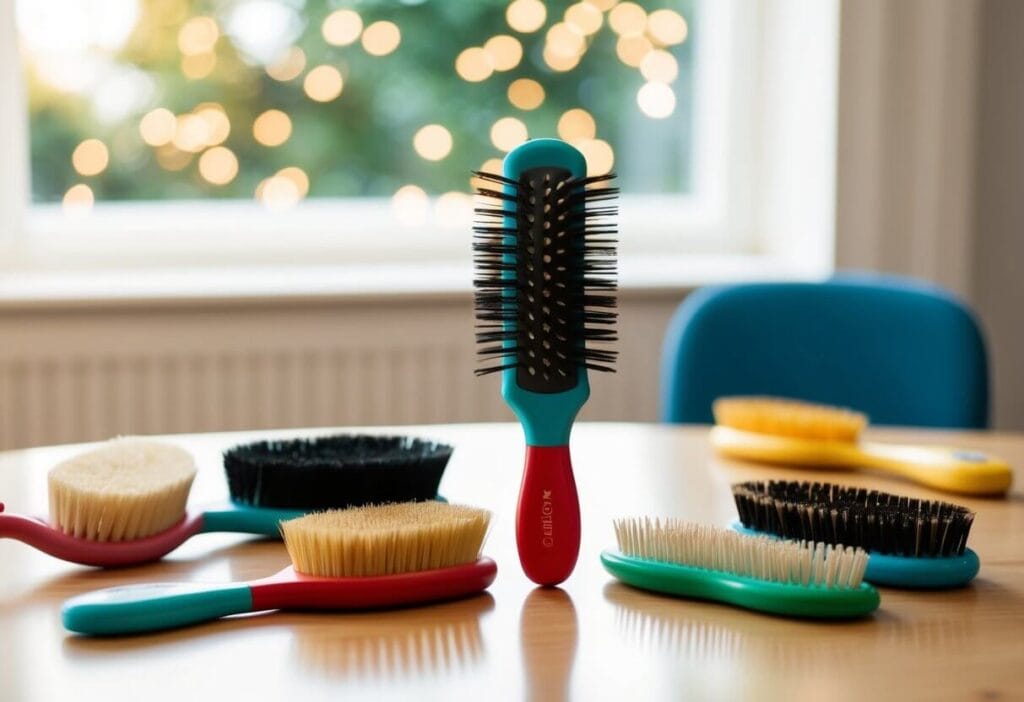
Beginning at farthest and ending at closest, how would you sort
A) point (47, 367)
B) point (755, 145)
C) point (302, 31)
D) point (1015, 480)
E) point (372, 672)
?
point (755, 145), point (302, 31), point (47, 367), point (1015, 480), point (372, 672)

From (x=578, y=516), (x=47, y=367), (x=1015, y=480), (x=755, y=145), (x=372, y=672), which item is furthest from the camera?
(x=755, y=145)

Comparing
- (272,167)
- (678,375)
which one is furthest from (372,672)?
(272,167)

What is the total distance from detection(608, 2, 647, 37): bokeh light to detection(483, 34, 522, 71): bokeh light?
17 cm

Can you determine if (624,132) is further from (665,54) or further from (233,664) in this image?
(233,664)

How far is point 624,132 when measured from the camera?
2260mm

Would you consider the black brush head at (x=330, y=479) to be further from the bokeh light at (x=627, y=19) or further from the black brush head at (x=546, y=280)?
the bokeh light at (x=627, y=19)

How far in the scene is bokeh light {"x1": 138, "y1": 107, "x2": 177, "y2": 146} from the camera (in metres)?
2.09

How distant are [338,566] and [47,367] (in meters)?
1.34

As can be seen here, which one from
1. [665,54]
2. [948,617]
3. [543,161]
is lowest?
[948,617]

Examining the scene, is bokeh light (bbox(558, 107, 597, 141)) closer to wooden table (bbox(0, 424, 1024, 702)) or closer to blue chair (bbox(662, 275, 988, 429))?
blue chair (bbox(662, 275, 988, 429))

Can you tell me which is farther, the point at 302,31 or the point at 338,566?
the point at 302,31

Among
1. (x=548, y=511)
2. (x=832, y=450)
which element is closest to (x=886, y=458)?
(x=832, y=450)

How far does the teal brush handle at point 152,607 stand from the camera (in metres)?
0.59

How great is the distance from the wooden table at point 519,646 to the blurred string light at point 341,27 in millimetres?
1476
